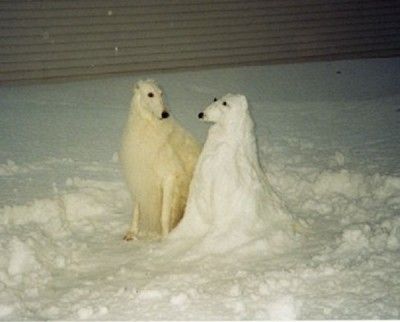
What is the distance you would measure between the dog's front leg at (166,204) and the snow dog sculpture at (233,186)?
12.7 inches

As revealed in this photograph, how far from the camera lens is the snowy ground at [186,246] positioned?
3.64 meters

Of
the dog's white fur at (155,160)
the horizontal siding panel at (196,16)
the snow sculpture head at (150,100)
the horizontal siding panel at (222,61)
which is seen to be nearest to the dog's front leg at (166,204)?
the dog's white fur at (155,160)

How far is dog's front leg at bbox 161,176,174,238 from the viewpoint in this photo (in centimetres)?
486

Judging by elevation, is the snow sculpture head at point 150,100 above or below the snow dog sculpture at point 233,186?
above

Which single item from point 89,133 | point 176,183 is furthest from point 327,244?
point 89,133

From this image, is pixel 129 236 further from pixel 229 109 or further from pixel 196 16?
pixel 196 16

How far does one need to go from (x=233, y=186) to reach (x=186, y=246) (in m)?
0.62

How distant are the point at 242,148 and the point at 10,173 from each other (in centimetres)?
309

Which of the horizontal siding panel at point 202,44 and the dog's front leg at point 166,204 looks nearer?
the dog's front leg at point 166,204

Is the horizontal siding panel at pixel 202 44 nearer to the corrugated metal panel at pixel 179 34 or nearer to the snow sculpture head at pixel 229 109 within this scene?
A: the corrugated metal panel at pixel 179 34

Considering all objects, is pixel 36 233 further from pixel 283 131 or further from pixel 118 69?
pixel 118 69

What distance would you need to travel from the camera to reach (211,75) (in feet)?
35.1

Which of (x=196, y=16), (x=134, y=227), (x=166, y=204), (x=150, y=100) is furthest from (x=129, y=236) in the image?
(x=196, y=16)

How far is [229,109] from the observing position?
4.43 metres
